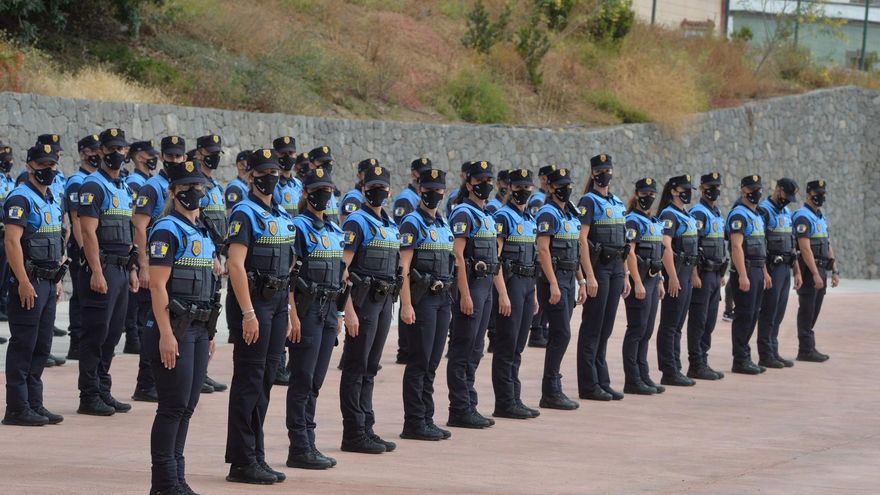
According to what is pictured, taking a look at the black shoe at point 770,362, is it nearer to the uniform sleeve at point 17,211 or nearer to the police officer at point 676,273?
the police officer at point 676,273

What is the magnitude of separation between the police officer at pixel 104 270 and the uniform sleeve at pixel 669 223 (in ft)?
18.2

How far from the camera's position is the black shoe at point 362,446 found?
10078mm

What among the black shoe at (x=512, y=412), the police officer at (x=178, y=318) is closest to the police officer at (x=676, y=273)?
the black shoe at (x=512, y=412)

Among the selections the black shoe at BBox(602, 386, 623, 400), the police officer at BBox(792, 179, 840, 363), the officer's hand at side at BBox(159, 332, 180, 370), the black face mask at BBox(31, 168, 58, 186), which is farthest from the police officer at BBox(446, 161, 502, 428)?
the police officer at BBox(792, 179, 840, 363)

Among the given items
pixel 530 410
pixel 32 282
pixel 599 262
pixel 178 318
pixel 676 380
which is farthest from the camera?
pixel 676 380

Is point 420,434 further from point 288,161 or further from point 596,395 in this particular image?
point 288,161

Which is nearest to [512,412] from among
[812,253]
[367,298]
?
[367,298]

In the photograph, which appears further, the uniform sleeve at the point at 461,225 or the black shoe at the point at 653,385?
the black shoe at the point at 653,385

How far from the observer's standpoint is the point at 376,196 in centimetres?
1018

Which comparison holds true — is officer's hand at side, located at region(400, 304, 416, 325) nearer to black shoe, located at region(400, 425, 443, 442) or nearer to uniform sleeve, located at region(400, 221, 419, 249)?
uniform sleeve, located at region(400, 221, 419, 249)

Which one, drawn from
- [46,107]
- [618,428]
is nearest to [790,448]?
[618,428]

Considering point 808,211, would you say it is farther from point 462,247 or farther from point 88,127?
point 88,127

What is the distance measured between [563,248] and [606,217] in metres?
A: 0.72

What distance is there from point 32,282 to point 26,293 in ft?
0.48
